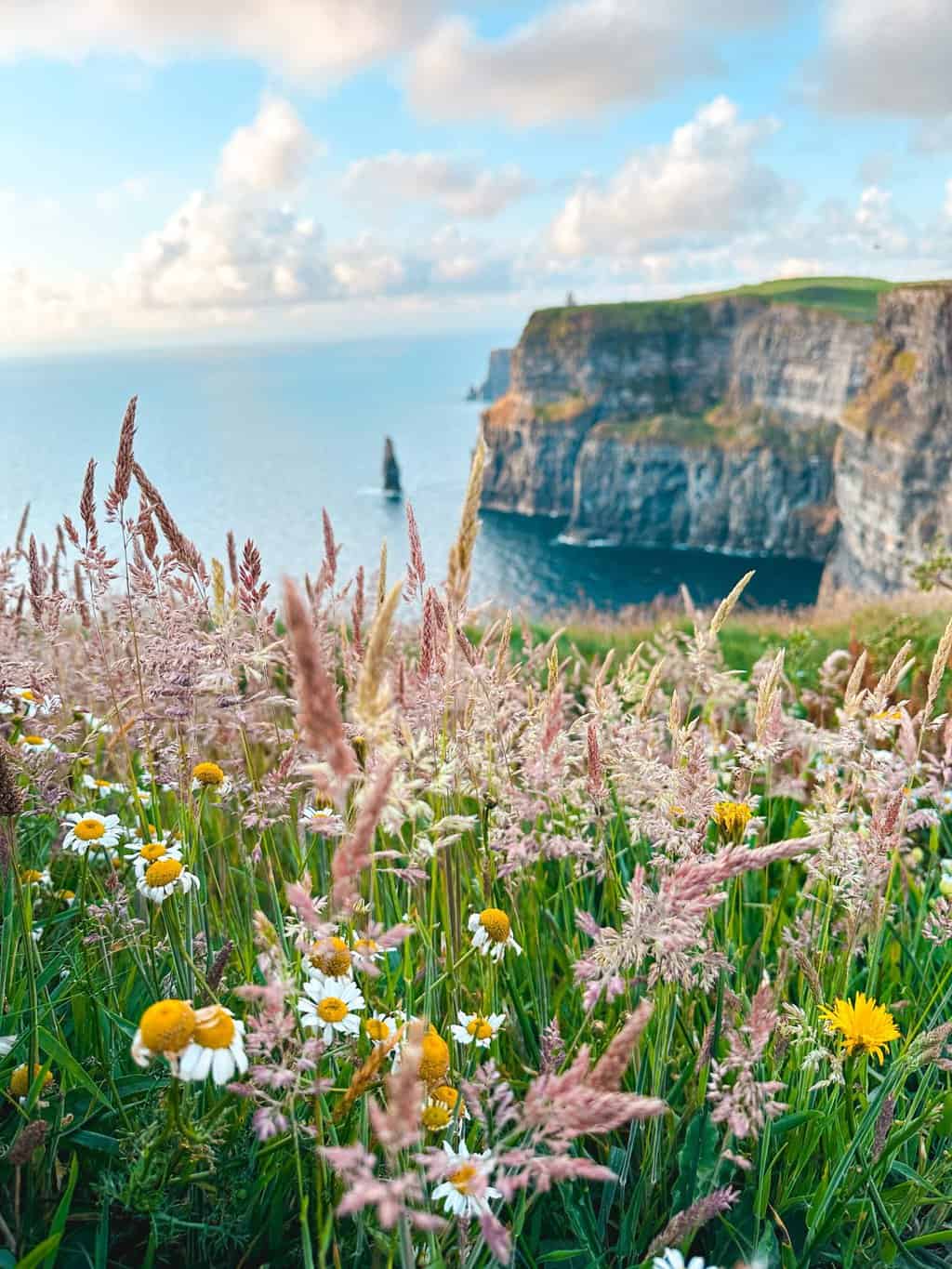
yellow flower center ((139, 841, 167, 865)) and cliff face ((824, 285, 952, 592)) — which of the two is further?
cliff face ((824, 285, 952, 592))

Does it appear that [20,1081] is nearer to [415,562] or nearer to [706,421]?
[415,562]

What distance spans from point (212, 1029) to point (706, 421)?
440 feet

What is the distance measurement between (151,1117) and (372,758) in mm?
910

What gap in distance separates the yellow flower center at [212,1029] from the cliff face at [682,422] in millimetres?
118872

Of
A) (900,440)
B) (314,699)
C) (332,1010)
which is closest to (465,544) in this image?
(314,699)

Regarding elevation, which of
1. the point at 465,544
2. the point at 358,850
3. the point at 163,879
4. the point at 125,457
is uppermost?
the point at 125,457

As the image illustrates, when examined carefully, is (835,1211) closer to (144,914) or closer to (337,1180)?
(337,1180)

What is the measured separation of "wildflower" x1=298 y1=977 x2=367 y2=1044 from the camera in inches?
62.7

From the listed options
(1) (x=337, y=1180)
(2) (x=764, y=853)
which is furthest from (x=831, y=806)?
(1) (x=337, y=1180)

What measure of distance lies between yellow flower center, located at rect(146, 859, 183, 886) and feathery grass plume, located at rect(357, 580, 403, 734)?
1.11 meters

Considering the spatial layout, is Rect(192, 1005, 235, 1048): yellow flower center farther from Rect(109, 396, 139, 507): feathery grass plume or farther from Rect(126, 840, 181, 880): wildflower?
Rect(109, 396, 139, 507): feathery grass plume

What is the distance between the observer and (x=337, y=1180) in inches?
64.7

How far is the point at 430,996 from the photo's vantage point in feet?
6.23

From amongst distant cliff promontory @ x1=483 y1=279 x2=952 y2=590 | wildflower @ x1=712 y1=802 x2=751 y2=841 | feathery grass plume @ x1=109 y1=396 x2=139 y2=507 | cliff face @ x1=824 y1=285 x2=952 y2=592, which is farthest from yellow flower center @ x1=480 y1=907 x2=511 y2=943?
distant cliff promontory @ x1=483 y1=279 x2=952 y2=590
